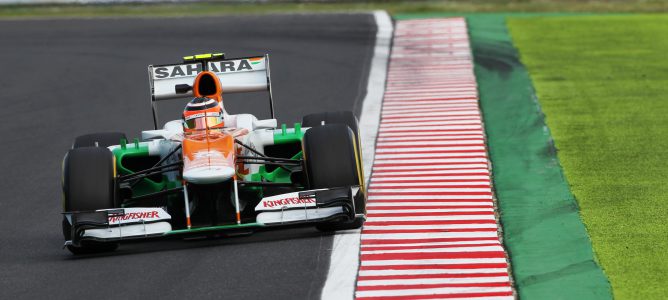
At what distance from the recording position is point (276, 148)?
1581cm

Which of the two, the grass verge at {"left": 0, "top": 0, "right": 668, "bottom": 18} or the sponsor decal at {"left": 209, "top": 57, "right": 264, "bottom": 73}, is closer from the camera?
the sponsor decal at {"left": 209, "top": 57, "right": 264, "bottom": 73}

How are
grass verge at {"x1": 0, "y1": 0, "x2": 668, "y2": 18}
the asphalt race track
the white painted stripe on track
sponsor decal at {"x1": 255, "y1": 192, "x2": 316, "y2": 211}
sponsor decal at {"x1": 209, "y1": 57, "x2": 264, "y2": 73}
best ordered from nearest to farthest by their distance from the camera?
the white painted stripe on track, the asphalt race track, sponsor decal at {"x1": 255, "y1": 192, "x2": 316, "y2": 211}, sponsor decal at {"x1": 209, "y1": 57, "x2": 264, "y2": 73}, grass verge at {"x1": 0, "y1": 0, "x2": 668, "y2": 18}

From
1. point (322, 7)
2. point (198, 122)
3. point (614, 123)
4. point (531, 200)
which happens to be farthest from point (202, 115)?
point (322, 7)

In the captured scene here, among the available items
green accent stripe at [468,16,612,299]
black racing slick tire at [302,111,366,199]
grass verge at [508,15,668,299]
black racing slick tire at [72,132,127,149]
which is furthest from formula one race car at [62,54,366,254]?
grass verge at [508,15,668,299]

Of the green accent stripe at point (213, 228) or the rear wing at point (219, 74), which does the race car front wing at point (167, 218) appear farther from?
the rear wing at point (219, 74)

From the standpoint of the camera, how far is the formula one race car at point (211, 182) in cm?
1383

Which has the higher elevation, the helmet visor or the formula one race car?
the helmet visor

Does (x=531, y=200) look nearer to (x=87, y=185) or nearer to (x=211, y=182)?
(x=211, y=182)

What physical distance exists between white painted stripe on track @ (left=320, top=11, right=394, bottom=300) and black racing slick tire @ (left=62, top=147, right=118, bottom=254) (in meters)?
2.44

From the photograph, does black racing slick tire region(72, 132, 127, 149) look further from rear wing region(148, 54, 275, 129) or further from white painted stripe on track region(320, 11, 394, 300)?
white painted stripe on track region(320, 11, 394, 300)

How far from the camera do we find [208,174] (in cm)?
1362

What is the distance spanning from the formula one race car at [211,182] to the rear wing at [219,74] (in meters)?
1.41

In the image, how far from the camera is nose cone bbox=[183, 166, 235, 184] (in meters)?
13.6

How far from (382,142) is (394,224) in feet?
17.2
